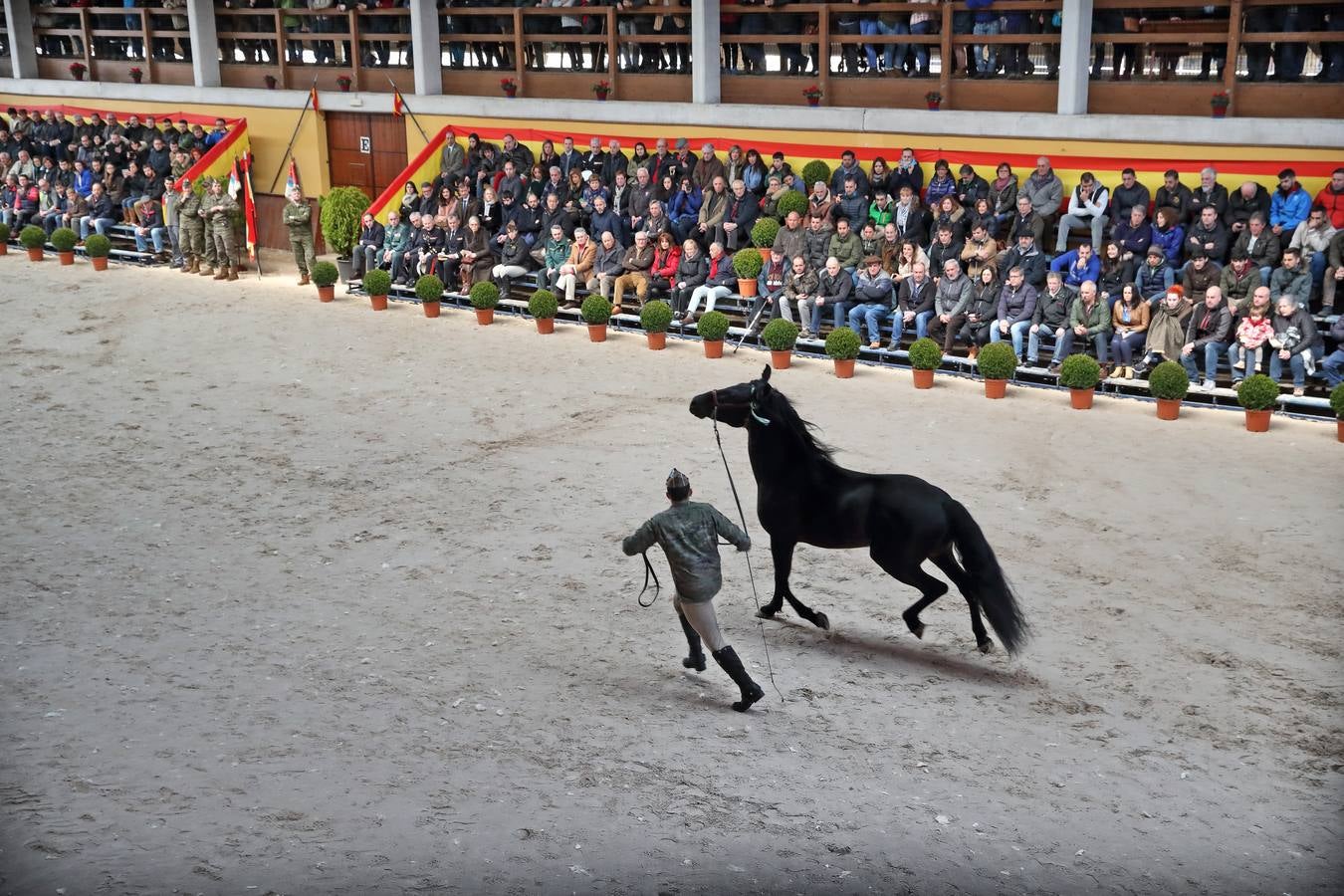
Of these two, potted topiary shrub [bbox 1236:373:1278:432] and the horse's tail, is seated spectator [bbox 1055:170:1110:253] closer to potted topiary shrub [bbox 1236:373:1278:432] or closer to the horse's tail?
potted topiary shrub [bbox 1236:373:1278:432]

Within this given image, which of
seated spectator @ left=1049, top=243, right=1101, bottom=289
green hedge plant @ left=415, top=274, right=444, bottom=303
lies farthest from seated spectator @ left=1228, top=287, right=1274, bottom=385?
green hedge plant @ left=415, top=274, right=444, bottom=303

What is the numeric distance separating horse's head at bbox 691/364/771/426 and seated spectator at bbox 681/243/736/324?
28.9 feet

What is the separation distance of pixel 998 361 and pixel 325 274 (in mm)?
10415

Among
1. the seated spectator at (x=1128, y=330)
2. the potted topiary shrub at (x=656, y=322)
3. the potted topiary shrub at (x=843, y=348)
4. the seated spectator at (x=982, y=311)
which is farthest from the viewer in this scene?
the potted topiary shrub at (x=656, y=322)

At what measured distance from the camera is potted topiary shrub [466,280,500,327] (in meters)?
18.4

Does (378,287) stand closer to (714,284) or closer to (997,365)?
(714,284)

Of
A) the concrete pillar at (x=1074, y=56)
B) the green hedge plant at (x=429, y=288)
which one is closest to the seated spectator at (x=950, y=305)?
the concrete pillar at (x=1074, y=56)

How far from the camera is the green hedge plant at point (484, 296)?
1842 cm

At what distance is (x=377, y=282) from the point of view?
64.1 ft

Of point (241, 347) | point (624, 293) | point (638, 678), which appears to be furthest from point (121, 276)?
point (638, 678)

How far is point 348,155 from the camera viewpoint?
2505 cm

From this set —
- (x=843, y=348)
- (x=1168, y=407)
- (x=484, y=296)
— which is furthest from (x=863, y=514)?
(x=484, y=296)

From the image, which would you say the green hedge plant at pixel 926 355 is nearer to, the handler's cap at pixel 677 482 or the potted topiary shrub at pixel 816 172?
the potted topiary shrub at pixel 816 172

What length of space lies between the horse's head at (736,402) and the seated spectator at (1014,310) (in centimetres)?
733
